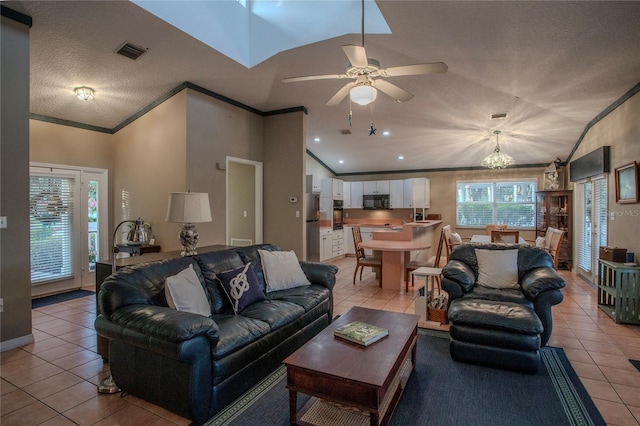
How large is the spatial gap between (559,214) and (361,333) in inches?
267

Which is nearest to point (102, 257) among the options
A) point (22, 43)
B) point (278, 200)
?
point (278, 200)

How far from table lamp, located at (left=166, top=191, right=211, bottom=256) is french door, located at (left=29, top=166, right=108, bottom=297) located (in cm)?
295

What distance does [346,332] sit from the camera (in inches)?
87.7

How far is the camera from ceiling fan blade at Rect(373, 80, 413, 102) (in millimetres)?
2804

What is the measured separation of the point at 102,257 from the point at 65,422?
416 centimetres

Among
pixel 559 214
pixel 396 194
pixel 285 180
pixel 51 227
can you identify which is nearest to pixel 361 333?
pixel 285 180

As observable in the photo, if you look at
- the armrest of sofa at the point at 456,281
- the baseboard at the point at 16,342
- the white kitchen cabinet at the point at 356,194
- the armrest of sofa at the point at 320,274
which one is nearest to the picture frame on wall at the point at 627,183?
the armrest of sofa at the point at 456,281

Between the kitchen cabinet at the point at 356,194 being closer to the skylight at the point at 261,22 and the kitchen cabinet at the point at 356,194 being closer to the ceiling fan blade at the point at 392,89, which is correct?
the skylight at the point at 261,22

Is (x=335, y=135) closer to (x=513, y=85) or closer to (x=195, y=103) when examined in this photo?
(x=195, y=103)

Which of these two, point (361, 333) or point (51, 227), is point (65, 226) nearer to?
point (51, 227)

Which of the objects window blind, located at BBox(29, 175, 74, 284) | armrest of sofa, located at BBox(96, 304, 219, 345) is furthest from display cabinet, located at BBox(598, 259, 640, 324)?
window blind, located at BBox(29, 175, 74, 284)

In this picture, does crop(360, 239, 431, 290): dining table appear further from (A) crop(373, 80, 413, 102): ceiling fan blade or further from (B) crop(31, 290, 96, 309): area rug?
(B) crop(31, 290, 96, 309): area rug

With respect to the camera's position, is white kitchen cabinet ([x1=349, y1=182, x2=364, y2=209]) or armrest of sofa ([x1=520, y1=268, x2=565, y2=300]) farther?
white kitchen cabinet ([x1=349, y1=182, x2=364, y2=209])

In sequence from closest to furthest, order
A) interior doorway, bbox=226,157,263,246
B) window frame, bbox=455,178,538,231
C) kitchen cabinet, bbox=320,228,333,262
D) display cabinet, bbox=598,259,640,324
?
display cabinet, bbox=598,259,640,324, interior doorway, bbox=226,157,263,246, kitchen cabinet, bbox=320,228,333,262, window frame, bbox=455,178,538,231
